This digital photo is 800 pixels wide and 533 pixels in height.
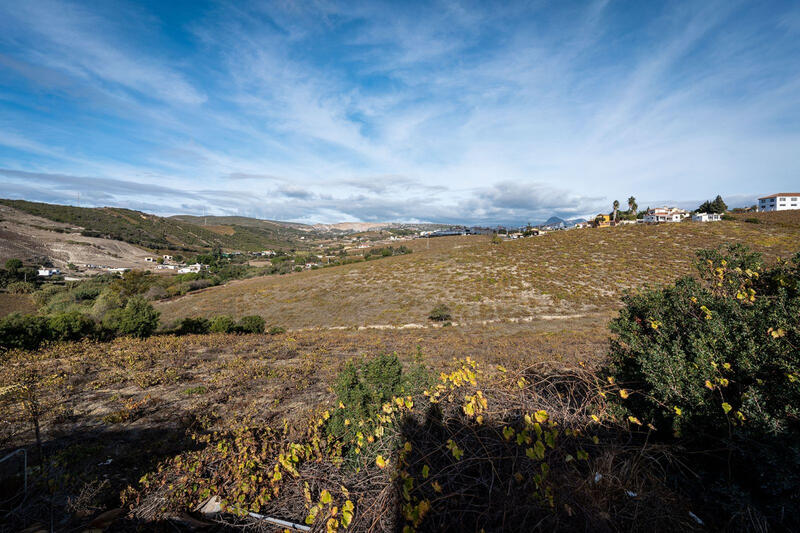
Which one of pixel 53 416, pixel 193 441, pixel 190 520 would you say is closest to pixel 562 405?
pixel 190 520

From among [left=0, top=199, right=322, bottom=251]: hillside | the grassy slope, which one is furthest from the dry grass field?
[left=0, top=199, right=322, bottom=251]: hillside

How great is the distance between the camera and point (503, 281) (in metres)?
34.3

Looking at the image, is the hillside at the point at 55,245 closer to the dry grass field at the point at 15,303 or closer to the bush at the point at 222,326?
the dry grass field at the point at 15,303

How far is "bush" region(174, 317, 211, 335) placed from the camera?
1838 cm

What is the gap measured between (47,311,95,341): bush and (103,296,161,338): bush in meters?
0.91

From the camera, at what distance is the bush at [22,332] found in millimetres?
11641

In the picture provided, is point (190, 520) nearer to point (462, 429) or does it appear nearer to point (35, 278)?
point (462, 429)

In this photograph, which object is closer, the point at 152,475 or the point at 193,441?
the point at 152,475

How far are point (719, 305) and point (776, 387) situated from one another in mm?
1369

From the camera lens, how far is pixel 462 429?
2873 millimetres

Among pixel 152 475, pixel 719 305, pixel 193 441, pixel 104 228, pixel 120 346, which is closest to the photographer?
pixel 719 305

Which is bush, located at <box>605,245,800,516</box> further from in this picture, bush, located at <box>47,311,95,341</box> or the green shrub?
bush, located at <box>47,311,95,341</box>

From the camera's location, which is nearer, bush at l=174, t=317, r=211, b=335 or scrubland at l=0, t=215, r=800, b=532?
scrubland at l=0, t=215, r=800, b=532

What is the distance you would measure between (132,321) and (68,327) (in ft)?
7.31
